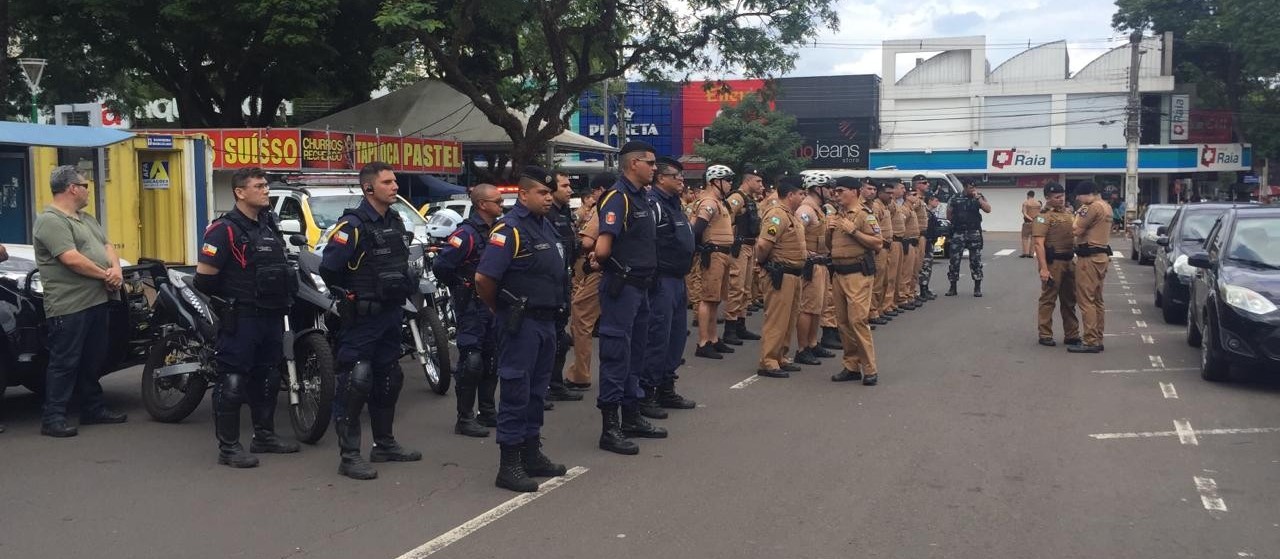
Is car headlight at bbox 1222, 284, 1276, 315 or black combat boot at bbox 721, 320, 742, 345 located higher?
car headlight at bbox 1222, 284, 1276, 315

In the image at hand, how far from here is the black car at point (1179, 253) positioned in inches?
592

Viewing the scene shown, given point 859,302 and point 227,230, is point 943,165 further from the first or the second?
point 227,230

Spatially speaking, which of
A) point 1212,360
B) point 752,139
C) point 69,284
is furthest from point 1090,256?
point 752,139

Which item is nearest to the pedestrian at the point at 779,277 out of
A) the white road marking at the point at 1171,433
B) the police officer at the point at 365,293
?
the white road marking at the point at 1171,433

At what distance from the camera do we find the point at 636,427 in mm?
8281

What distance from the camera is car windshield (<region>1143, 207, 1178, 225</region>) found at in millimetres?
27016

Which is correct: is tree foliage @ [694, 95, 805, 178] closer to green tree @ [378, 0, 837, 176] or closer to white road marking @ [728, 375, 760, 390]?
green tree @ [378, 0, 837, 176]

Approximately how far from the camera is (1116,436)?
27.7ft

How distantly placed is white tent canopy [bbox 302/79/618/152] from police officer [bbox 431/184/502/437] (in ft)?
68.9

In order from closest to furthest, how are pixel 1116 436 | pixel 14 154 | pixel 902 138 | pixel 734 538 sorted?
pixel 734 538 < pixel 1116 436 < pixel 14 154 < pixel 902 138

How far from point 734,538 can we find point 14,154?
1112cm

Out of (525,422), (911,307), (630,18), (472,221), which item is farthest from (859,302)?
(630,18)

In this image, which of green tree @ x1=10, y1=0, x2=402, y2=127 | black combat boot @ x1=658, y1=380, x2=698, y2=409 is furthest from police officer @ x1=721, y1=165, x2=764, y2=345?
green tree @ x1=10, y1=0, x2=402, y2=127

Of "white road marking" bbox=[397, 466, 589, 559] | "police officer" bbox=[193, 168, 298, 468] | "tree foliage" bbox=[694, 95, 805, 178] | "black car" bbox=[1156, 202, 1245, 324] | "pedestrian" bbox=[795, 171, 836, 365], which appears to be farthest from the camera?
"tree foliage" bbox=[694, 95, 805, 178]
